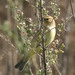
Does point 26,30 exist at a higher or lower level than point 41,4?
lower

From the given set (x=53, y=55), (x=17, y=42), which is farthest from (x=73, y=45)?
(x=53, y=55)

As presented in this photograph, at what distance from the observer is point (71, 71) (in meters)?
5.76

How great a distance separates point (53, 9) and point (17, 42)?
218cm

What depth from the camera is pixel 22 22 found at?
6.77 feet

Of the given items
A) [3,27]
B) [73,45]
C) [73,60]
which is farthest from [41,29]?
[73,60]

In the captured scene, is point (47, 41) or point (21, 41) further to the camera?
point (21, 41)

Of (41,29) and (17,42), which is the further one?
(17,42)

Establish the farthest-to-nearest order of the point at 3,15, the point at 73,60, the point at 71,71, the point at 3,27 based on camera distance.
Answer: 1. the point at 3,15
2. the point at 73,60
3. the point at 71,71
4. the point at 3,27

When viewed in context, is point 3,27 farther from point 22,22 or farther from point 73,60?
point 73,60

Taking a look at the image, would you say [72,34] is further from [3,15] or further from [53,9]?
[53,9]

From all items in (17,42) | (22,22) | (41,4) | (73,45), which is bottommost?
(73,45)

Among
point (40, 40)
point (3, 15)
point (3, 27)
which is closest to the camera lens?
point (40, 40)

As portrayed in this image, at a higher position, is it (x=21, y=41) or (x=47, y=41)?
(x=47, y=41)

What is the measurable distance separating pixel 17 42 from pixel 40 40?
205 centimetres
